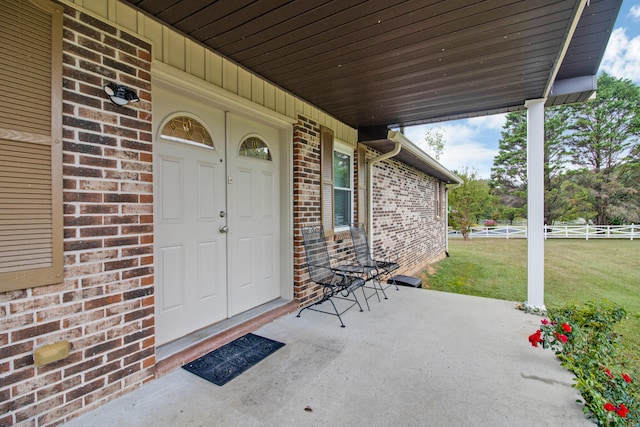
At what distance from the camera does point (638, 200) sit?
1662 cm

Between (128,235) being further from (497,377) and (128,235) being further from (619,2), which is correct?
(619,2)

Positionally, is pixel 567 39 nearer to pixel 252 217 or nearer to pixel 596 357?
pixel 596 357

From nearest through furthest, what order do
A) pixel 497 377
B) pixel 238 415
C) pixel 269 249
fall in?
pixel 238 415
pixel 497 377
pixel 269 249

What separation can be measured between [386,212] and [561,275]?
245 inches

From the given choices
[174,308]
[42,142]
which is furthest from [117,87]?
[174,308]

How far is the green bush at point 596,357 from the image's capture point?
174cm

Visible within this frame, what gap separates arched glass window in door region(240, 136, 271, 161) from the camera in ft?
10.3

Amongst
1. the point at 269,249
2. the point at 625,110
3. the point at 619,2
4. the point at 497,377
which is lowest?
the point at 497,377

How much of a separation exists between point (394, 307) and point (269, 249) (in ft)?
5.73

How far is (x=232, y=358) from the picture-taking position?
2357 mm

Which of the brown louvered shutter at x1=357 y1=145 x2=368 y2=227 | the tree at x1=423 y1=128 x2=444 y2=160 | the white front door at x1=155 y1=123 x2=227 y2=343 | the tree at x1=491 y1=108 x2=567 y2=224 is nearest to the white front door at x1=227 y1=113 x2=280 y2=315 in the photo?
the white front door at x1=155 y1=123 x2=227 y2=343

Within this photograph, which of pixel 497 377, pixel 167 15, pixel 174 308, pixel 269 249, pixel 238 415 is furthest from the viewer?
pixel 269 249

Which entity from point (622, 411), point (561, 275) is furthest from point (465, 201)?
point (622, 411)

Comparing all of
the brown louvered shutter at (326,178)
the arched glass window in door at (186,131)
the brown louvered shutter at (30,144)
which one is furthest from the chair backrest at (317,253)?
the brown louvered shutter at (30,144)
